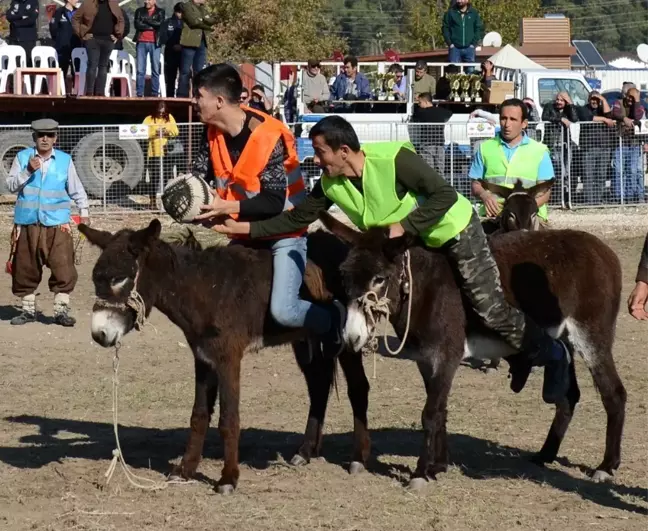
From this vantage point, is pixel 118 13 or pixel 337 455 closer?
pixel 337 455

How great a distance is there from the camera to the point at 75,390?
940 cm

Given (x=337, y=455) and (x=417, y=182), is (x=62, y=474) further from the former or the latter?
(x=417, y=182)

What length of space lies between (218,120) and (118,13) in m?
13.8

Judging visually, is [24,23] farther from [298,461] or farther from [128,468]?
[298,461]

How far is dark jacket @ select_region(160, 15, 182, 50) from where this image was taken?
66.6 feet

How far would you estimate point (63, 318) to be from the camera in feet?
39.5

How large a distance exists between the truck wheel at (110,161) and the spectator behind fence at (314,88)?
367cm

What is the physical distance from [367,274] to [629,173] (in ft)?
47.6

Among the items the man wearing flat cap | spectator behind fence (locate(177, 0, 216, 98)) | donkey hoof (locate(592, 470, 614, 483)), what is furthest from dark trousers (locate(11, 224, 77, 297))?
spectator behind fence (locate(177, 0, 216, 98))

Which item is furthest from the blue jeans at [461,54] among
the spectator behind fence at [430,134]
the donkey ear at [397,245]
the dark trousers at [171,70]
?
the donkey ear at [397,245]

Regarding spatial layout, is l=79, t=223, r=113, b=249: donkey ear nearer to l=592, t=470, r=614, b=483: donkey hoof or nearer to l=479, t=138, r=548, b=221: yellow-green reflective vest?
l=592, t=470, r=614, b=483: donkey hoof

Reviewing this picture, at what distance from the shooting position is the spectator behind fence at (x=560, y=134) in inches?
759

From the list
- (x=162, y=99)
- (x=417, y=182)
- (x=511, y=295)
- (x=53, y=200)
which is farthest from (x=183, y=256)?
(x=162, y=99)

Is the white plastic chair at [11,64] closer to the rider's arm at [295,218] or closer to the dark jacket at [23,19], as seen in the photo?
the dark jacket at [23,19]
